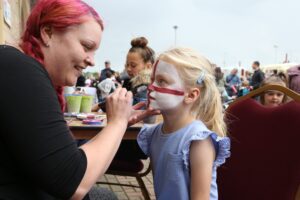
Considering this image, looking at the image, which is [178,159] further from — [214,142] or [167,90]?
[167,90]

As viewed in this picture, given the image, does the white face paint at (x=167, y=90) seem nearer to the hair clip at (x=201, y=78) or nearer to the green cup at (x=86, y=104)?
the hair clip at (x=201, y=78)

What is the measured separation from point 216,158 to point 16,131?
88 cm

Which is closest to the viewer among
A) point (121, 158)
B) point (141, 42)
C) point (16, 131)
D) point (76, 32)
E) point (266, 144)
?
point (16, 131)

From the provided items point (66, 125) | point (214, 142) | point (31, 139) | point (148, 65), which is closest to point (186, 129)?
point (214, 142)

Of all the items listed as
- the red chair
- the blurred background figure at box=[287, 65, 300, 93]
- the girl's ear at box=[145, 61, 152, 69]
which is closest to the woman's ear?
the red chair

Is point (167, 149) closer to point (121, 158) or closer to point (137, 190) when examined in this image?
point (121, 158)

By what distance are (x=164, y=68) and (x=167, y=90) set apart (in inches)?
3.9

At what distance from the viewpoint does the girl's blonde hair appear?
159cm

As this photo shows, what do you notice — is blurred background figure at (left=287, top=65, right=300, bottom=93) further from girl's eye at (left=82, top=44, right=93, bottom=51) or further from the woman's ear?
the woman's ear

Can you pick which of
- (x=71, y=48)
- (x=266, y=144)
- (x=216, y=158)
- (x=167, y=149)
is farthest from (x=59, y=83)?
(x=266, y=144)

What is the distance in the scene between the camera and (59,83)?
1.26m

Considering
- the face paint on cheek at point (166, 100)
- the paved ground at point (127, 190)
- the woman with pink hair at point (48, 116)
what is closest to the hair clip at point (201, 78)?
the face paint on cheek at point (166, 100)

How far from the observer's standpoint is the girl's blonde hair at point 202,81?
1.59m

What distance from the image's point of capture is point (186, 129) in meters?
1.57
